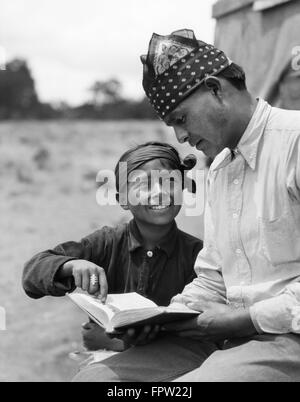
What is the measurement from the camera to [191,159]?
2791mm

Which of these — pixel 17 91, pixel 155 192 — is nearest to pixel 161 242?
pixel 155 192

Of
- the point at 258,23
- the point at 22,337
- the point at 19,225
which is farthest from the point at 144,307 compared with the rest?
the point at 19,225

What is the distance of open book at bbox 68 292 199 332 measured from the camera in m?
2.19

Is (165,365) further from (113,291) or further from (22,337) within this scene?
(22,337)

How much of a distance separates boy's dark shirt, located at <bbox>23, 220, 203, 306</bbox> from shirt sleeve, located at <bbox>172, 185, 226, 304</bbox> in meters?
0.20

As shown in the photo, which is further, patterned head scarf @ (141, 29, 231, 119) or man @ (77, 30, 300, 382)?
patterned head scarf @ (141, 29, 231, 119)

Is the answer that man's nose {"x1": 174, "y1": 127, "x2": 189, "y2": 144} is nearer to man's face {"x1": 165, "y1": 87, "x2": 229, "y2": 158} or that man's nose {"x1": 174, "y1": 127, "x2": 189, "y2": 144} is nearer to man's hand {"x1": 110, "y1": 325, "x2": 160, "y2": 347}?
man's face {"x1": 165, "y1": 87, "x2": 229, "y2": 158}

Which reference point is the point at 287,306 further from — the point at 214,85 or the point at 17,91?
the point at 17,91

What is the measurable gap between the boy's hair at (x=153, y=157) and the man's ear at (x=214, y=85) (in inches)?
18.6

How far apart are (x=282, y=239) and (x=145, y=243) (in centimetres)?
70

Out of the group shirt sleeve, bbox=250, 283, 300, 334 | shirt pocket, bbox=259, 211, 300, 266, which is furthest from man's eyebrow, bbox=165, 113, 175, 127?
shirt sleeve, bbox=250, 283, 300, 334

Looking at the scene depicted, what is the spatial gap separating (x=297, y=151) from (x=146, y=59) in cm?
59

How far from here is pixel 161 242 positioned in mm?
2752
